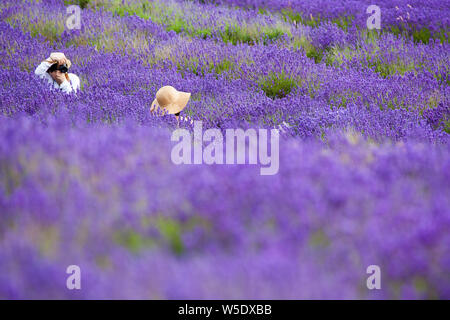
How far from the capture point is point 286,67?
16.8 ft

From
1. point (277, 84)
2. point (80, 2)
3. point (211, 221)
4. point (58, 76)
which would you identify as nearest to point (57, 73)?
point (58, 76)

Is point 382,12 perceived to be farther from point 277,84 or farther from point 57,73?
point 57,73

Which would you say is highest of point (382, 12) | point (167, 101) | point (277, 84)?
point (382, 12)

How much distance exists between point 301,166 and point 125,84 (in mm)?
3529

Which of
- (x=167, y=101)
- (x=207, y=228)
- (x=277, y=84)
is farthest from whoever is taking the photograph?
(x=277, y=84)

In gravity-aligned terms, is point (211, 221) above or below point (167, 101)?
below

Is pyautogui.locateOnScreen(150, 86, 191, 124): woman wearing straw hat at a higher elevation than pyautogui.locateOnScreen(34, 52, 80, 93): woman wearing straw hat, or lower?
lower

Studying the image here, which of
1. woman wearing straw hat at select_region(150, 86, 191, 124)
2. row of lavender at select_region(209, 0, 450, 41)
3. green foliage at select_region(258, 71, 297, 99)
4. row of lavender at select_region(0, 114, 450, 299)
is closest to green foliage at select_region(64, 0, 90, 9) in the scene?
row of lavender at select_region(209, 0, 450, 41)

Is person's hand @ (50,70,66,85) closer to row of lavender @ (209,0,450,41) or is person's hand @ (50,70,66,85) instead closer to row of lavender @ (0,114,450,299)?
row of lavender @ (0,114,450,299)

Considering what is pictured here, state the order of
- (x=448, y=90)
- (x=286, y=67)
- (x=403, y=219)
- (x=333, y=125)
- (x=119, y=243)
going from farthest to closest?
1. (x=286, y=67)
2. (x=448, y=90)
3. (x=333, y=125)
4. (x=403, y=219)
5. (x=119, y=243)

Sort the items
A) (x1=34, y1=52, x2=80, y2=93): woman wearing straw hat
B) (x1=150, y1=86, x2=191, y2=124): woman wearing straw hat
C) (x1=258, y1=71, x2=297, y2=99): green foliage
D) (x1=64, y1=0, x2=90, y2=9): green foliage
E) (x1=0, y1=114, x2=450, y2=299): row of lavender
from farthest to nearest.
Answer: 1. (x1=64, y1=0, x2=90, y2=9): green foliage
2. (x1=258, y1=71, x2=297, y2=99): green foliage
3. (x1=34, y1=52, x2=80, y2=93): woman wearing straw hat
4. (x1=150, y1=86, x2=191, y2=124): woman wearing straw hat
5. (x1=0, y1=114, x2=450, y2=299): row of lavender

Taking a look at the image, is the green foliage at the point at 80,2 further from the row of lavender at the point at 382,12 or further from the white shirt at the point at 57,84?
the white shirt at the point at 57,84
